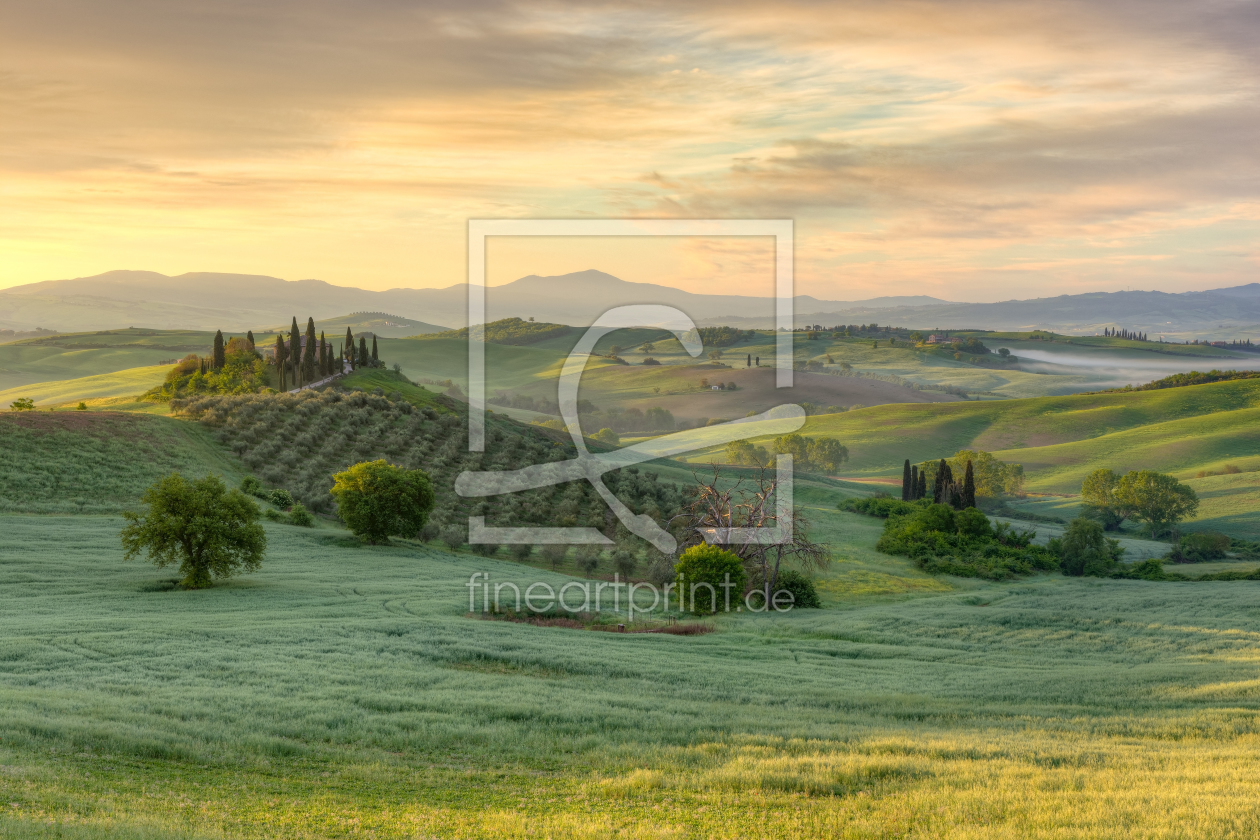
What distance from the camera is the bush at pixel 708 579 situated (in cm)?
4091

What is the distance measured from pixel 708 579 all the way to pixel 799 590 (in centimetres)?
657

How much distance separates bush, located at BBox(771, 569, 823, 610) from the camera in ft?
145

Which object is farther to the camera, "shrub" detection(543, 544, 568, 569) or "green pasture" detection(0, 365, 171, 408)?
"green pasture" detection(0, 365, 171, 408)

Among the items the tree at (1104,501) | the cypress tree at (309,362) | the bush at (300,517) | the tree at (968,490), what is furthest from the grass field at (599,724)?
the cypress tree at (309,362)

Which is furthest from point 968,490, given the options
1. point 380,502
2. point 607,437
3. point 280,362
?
point 280,362

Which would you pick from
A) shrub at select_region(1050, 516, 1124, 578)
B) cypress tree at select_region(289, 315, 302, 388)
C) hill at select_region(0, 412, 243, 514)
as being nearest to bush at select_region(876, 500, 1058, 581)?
shrub at select_region(1050, 516, 1124, 578)

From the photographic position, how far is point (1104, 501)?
10012 centimetres

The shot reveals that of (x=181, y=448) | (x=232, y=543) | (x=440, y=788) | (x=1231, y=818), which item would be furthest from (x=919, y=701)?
(x=181, y=448)

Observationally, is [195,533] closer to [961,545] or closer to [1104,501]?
[961,545]

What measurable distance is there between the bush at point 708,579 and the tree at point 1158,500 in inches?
2890

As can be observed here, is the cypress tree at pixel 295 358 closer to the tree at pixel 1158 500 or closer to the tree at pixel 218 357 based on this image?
the tree at pixel 218 357

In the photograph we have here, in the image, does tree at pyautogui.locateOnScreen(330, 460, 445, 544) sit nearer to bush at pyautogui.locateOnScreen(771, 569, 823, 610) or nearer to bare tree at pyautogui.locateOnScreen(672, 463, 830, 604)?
bare tree at pyautogui.locateOnScreen(672, 463, 830, 604)

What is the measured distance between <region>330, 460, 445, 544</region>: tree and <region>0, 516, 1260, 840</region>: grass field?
→ 19.1 meters

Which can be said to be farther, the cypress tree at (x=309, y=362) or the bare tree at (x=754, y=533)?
the cypress tree at (x=309, y=362)
